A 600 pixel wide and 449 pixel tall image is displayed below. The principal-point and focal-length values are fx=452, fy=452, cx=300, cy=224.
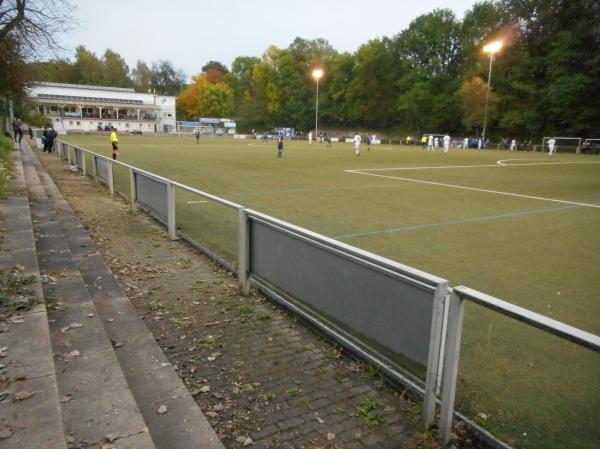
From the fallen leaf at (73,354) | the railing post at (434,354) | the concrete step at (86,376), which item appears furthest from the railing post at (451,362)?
the fallen leaf at (73,354)

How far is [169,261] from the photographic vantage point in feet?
22.6

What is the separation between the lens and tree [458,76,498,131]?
64438 millimetres

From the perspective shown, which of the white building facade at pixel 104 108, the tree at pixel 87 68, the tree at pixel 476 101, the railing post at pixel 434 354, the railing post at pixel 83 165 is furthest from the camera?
the tree at pixel 87 68

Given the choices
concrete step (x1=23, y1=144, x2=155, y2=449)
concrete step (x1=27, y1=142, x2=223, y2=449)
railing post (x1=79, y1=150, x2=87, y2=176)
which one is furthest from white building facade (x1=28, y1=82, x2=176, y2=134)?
concrete step (x1=23, y1=144, x2=155, y2=449)

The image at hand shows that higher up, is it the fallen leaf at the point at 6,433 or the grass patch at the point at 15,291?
the grass patch at the point at 15,291

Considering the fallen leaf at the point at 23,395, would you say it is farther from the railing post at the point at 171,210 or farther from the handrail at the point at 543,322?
the railing post at the point at 171,210

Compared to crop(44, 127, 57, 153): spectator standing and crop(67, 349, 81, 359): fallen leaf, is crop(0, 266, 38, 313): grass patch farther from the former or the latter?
crop(44, 127, 57, 153): spectator standing

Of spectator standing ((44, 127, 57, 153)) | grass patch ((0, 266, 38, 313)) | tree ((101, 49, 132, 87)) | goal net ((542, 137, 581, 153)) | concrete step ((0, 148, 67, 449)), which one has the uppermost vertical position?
tree ((101, 49, 132, 87))

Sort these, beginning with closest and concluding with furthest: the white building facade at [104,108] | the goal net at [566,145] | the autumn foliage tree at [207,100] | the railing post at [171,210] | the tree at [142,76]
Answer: the railing post at [171,210], the goal net at [566,145], the white building facade at [104,108], the autumn foliage tree at [207,100], the tree at [142,76]

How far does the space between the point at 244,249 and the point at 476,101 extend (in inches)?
2646

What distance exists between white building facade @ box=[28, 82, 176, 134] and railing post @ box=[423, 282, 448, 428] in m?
91.5

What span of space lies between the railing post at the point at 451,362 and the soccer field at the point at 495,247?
380 mm

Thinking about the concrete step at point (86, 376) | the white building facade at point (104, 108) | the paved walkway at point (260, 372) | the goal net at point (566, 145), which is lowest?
the paved walkway at point (260, 372)

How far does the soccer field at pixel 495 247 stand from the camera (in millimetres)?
3352
